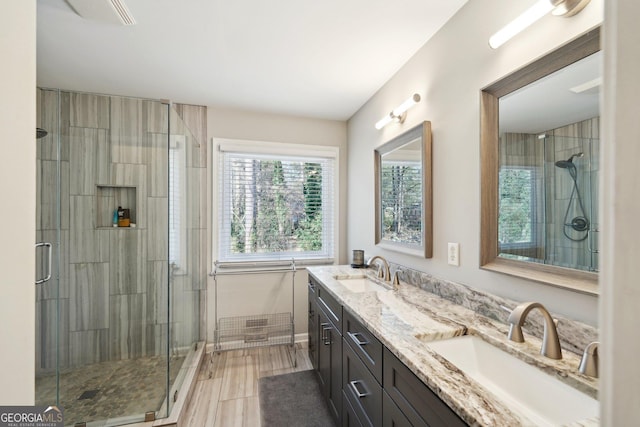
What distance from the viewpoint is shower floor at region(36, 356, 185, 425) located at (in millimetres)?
1773

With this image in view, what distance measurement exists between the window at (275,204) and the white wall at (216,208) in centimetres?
11

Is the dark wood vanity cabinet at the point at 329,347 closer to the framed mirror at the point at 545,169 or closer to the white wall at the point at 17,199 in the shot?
the framed mirror at the point at 545,169

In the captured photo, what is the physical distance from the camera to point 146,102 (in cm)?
218

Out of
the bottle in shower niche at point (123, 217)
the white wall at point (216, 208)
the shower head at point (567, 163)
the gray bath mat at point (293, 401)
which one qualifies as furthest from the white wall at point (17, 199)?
the white wall at point (216, 208)

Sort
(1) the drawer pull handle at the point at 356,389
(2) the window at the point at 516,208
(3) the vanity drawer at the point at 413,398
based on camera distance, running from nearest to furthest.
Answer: (3) the vanity drawer at the point at 413,398 → (2) the window at the point at 516,208 → (1) the drawer pull handle at the point at 356,389

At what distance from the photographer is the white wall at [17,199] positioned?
613 mm

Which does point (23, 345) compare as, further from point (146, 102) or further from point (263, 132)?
point (263, 132)

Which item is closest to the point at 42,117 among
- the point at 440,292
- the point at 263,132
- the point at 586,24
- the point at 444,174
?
the point at 263,132

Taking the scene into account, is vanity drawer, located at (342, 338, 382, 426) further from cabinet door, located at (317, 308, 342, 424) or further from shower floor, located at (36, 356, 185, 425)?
shower floor, located at (36, 356, 185, 425)

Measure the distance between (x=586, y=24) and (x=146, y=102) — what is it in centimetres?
259

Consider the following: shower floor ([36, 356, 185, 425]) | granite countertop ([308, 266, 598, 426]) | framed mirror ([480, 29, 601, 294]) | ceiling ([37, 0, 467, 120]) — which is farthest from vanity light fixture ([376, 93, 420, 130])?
shower floor ([36, 356, 185, 425])

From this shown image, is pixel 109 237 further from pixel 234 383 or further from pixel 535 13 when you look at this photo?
pixel 535 13

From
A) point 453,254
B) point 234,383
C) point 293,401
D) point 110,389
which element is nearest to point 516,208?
point 453,254

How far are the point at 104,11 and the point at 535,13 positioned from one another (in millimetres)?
2016
